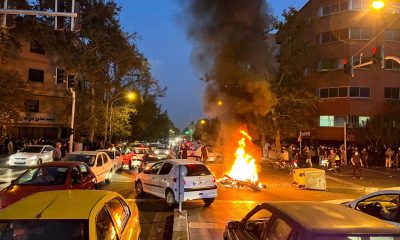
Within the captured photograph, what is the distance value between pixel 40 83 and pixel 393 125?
3337 centimetres

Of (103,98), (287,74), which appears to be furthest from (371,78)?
(103,98)

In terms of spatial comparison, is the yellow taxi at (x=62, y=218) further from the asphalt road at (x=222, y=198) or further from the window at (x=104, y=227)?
the asphalt road at (x=222, y=198)

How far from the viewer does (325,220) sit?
15.6 feet

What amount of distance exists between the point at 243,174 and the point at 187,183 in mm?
7140

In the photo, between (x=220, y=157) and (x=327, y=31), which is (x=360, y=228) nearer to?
(x=220, y=157)

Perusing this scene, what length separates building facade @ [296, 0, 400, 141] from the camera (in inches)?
1748

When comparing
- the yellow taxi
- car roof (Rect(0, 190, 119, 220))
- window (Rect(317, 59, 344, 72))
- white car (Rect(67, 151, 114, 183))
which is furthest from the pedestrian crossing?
window (Rect(317, 59, 344, 72))

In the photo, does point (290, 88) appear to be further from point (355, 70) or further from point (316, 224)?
point (316, 224)

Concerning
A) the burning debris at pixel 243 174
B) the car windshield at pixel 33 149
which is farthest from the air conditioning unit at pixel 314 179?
the car windshield at pixel 33 149

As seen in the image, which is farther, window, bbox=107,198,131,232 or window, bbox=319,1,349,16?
window, bbox=319,1,349,16

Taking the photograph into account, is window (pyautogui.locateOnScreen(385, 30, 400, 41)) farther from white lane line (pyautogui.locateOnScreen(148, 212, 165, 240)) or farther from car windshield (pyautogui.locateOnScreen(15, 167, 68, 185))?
car windshield (pyautogui.locateOnScreen(15, 167, 68, 185))

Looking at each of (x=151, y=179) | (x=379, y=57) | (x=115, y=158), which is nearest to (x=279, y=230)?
(x=151, y=179)

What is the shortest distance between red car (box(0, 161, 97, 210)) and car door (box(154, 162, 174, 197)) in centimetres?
256

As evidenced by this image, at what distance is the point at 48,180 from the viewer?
1147cm
